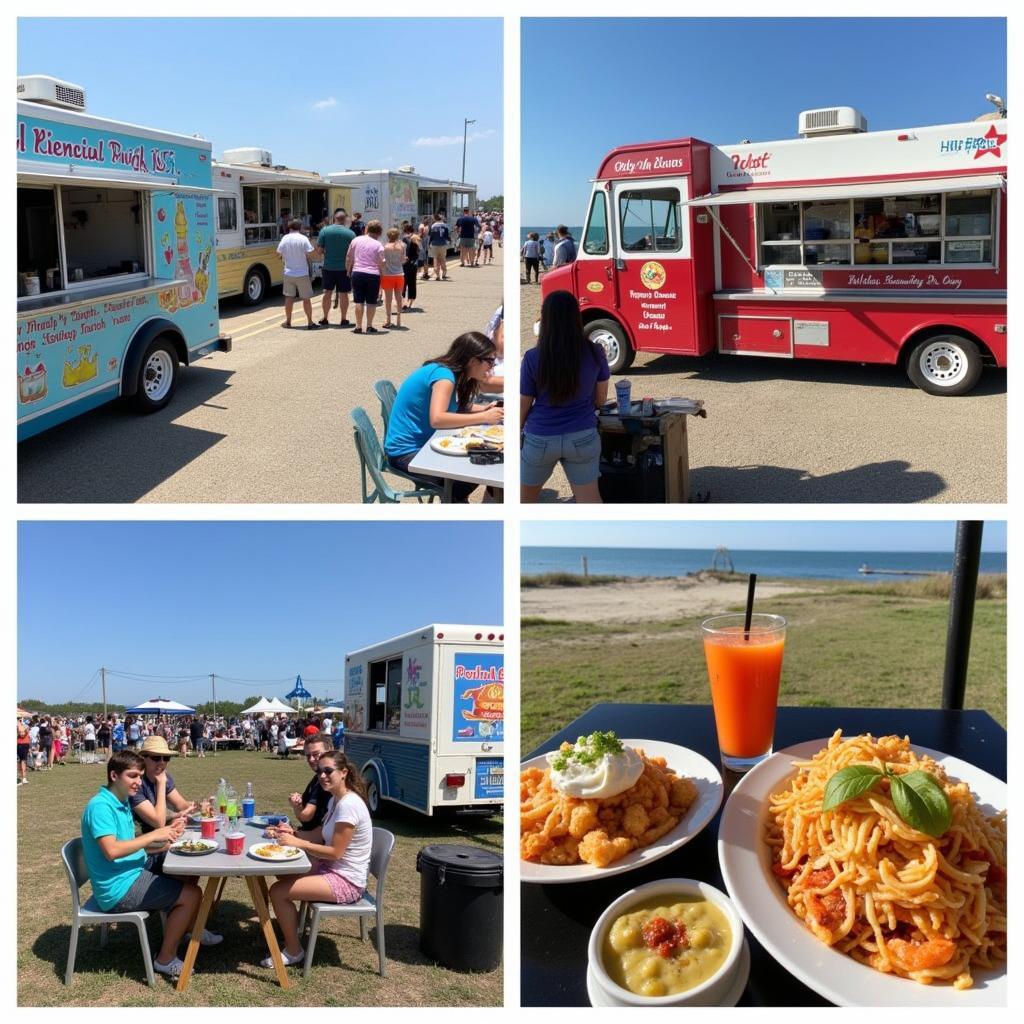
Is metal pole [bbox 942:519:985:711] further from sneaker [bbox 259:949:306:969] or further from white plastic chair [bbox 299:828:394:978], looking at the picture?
sneaker [bbox 259:949:306:969]

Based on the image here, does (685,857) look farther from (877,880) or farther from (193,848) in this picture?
(193,848)

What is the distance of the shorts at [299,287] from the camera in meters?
10.1

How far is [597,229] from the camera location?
25.2ft

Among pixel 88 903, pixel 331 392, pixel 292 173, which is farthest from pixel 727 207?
pixel 292 173

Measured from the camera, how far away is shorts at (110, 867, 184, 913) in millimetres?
3080

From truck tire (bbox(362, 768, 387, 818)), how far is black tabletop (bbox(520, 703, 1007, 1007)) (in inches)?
185

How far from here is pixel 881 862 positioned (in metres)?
1.45

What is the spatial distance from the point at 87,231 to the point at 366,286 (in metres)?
2.92

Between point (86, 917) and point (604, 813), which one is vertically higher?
point (604, 813)

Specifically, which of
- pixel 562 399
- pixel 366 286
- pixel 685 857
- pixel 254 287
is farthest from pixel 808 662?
pixel 254 287

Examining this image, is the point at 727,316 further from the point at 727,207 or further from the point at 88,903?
the point at 88,903

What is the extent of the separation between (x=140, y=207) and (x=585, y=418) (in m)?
4.56

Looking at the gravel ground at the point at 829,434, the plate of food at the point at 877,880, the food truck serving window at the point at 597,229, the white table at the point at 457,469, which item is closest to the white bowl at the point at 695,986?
the plate of food at the point at 877,880

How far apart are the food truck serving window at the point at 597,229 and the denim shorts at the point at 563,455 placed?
4580mm
